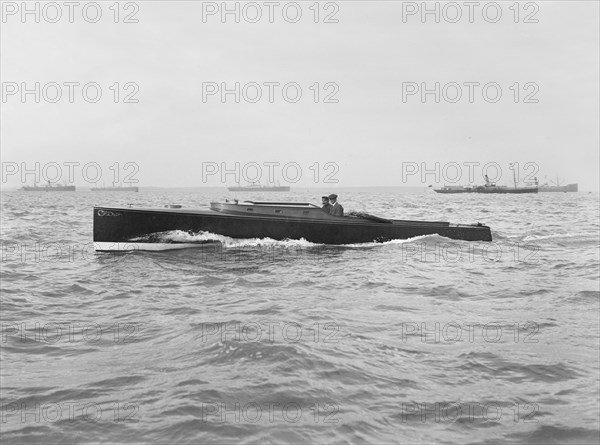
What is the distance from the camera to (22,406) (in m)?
5.57

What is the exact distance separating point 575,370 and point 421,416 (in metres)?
2.84

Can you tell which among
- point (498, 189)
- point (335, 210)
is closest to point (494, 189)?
point (498, 189)

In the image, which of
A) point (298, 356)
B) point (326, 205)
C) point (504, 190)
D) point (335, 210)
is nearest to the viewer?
point (298, 356)

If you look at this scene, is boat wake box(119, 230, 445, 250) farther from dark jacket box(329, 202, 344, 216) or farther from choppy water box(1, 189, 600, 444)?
choppy water box(1, 189, 600, 444)

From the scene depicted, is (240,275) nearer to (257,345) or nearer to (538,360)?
(257,345)

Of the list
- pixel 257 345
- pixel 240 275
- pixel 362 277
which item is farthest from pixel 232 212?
pixel 257 345

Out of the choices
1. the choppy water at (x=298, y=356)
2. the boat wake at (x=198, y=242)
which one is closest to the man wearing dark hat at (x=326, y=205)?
the boat wake at (x=198, y=242)

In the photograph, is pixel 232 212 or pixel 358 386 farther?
pixel 232 212

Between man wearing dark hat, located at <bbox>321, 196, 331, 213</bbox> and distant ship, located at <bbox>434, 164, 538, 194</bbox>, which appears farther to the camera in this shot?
distant ship, located at <bbox>434, 164, 538, 194</bbox>

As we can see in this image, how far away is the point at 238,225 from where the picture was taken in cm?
1983

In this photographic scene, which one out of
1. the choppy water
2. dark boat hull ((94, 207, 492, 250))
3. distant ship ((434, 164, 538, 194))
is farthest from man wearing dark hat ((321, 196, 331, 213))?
distant ship ((434, 164, 538, 194))

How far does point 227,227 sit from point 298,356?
13.1m

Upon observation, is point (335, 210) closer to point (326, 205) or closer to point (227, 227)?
point (326, 205)

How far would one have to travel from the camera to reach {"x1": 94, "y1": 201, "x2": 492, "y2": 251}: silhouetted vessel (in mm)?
18906
